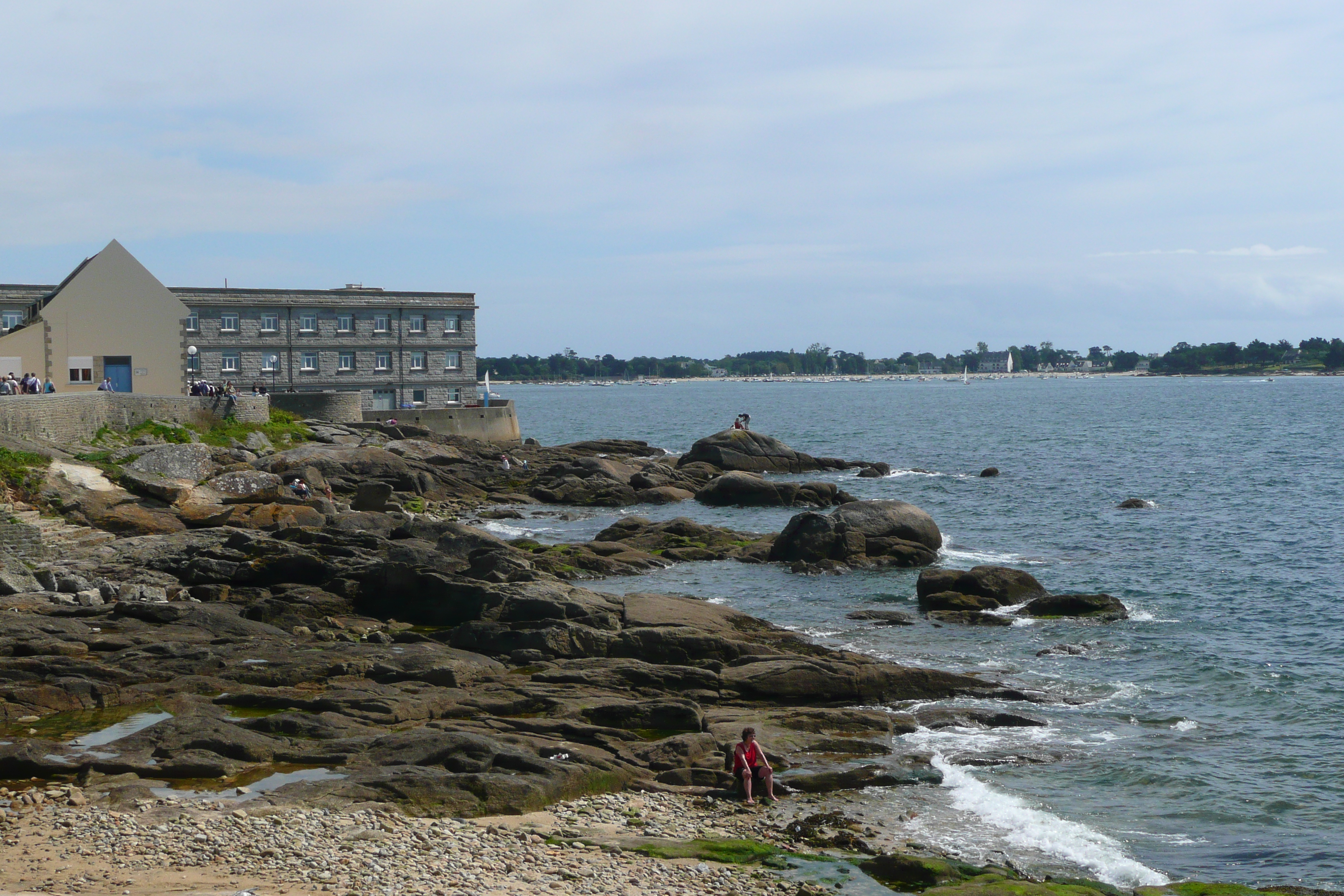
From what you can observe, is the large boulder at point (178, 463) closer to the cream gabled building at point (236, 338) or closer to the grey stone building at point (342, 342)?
the cream gabled building at point (236, 338)

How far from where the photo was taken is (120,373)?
58.4m

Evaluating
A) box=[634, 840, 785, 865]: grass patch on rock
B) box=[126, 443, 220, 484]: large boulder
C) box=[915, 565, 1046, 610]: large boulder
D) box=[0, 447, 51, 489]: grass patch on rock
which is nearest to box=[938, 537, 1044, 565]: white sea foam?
box=[915, 565, 1046, 610]: large boulder

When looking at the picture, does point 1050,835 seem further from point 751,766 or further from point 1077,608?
point 1077,608

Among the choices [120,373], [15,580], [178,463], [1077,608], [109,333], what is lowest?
[1077,608]

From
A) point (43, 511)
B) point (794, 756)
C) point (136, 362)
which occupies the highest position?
point (136, 362)

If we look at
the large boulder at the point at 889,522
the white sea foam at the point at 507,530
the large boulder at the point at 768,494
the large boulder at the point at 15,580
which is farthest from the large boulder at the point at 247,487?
the large boulder at the point at 768,494

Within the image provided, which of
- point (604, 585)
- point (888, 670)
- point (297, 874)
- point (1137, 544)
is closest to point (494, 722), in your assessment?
point (297, 874)

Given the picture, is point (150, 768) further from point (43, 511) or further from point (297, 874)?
point (43, 511)

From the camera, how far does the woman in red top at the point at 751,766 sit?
18031mm

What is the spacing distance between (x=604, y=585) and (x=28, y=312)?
161 feet

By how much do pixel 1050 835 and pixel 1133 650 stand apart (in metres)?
12.9

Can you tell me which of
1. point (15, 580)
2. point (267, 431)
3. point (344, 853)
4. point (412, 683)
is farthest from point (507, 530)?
point (344, 853)

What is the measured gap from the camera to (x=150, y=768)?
1747 centimetres

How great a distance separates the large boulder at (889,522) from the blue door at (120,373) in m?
38.9
